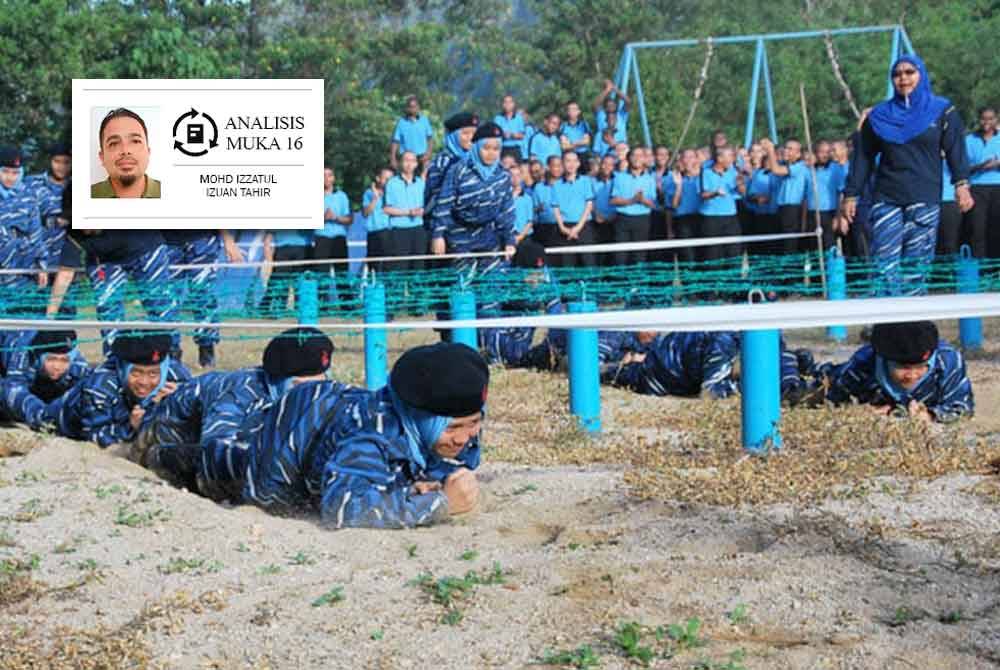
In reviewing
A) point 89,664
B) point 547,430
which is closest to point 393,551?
point 89,664

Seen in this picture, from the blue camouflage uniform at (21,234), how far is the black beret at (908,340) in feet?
22.1

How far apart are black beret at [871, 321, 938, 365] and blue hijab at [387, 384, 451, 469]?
3.15 m

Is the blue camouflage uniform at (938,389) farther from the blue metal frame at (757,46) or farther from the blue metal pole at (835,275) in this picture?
the blue metal frame at (757,46)

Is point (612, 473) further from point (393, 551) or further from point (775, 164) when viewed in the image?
Result: point (775, 164)

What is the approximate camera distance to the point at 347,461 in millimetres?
5637

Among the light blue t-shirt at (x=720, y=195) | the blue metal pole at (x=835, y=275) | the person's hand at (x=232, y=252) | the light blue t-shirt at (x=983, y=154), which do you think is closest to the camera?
the blue metal pole at (x=835, y=275)

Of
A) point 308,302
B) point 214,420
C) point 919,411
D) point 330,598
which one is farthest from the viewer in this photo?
point 308,302

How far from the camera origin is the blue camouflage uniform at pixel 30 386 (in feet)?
30.0

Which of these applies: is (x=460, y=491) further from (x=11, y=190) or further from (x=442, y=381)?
(x=11, y=190)

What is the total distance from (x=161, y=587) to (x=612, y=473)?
8.56ft

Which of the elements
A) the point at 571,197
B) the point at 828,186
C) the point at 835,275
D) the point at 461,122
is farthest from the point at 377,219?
the point at 835,275

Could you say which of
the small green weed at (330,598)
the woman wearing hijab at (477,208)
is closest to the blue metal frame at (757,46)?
the woman wearing hijab at (477,208)

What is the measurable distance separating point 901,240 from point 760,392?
377 cm

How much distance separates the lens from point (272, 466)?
5.98 meters
